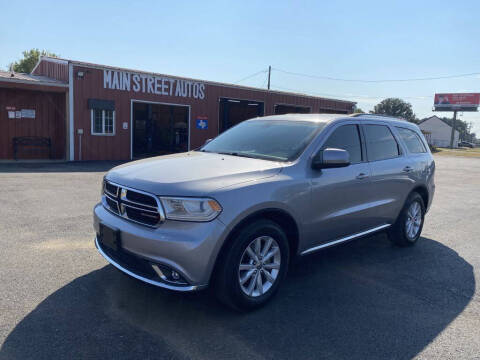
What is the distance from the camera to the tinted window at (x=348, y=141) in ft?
14.2

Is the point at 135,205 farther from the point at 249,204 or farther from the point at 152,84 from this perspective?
the point at 152,84

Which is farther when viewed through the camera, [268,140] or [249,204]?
[268,140]

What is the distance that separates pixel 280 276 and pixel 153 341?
4.32 feet

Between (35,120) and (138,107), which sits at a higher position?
(138,107)

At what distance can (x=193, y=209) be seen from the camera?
3.08 m

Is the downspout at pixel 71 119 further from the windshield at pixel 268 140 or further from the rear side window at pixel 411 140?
the rear side window at pixel 411 140

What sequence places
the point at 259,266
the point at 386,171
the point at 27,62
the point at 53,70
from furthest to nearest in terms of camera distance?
the point at 27,62 < the point at 53,70 < the point at 386,171 < the point at 259,266

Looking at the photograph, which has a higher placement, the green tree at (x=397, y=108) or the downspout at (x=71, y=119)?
the green tree at (x=397, y=108)

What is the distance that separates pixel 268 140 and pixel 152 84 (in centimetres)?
1472

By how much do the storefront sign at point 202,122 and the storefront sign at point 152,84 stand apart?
1019 millimetres

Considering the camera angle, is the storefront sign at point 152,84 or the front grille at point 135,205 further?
the storefront sign at point 152,84

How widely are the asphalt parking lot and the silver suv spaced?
0.34m

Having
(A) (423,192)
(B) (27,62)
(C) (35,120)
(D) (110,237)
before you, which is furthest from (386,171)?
(B) (27,62)

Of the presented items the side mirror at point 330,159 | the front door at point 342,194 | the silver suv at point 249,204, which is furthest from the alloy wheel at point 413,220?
the side mirror at point 330,159
